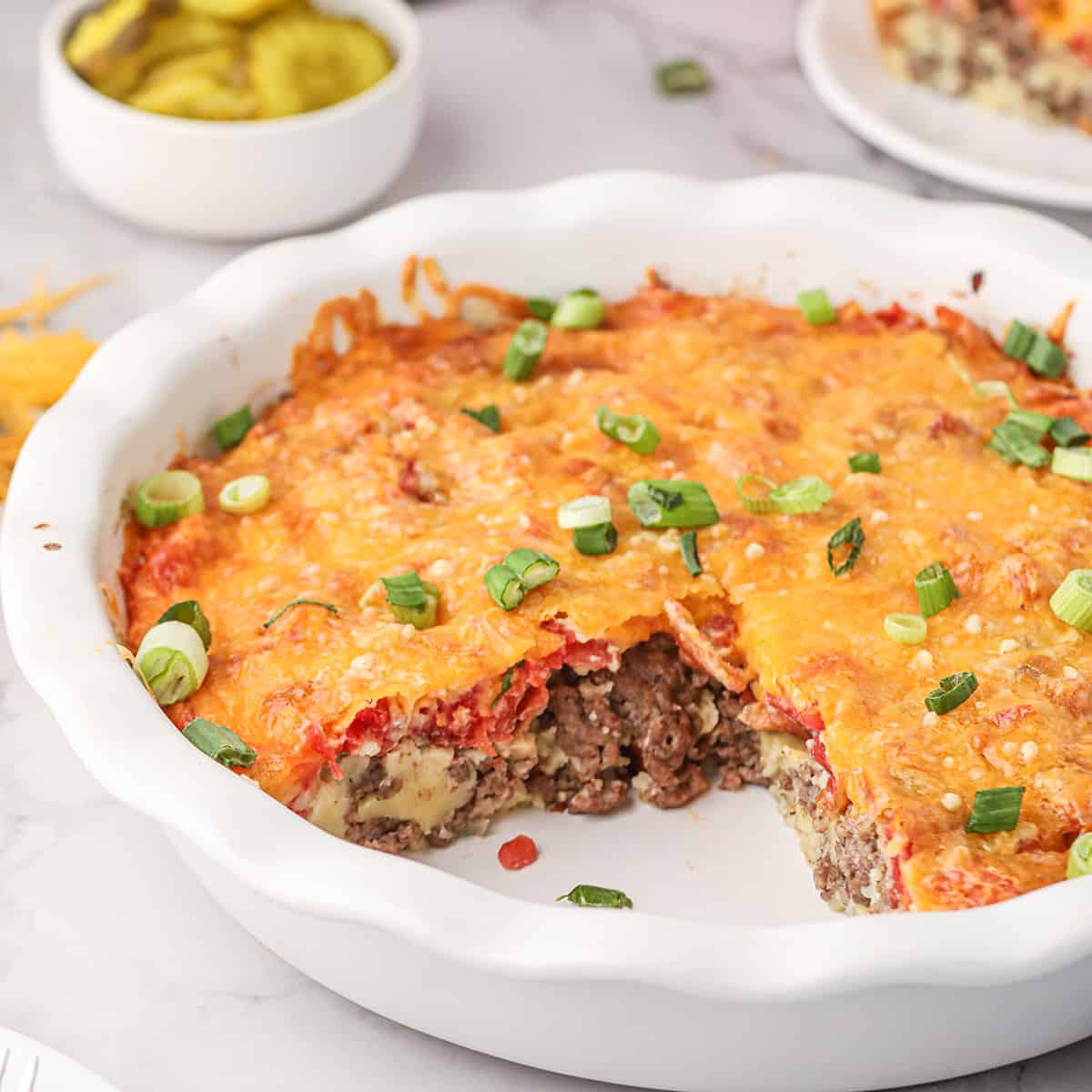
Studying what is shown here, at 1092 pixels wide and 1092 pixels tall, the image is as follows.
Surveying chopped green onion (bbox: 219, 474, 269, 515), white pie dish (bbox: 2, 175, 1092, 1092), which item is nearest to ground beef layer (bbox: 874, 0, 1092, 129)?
white pie dish (bbox: 2, 175, 1092, 1092)

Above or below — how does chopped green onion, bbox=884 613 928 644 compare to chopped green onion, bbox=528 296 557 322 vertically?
above

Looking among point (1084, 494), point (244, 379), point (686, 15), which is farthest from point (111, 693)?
point (686, 15)

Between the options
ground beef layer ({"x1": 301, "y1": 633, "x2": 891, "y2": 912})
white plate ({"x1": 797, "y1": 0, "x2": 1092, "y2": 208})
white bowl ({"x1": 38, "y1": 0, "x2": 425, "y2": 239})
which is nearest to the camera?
ground beef layer ({"x1": 301, "y1": 633, "x2": 891, "y2": 912})

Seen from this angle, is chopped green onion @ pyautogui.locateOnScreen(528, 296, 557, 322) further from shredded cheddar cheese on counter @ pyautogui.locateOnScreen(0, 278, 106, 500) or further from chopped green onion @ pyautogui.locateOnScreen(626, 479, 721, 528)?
shredded cheddar cheese on counter @ pyautogui.locateOnScreen(0, 278, 106, 500)

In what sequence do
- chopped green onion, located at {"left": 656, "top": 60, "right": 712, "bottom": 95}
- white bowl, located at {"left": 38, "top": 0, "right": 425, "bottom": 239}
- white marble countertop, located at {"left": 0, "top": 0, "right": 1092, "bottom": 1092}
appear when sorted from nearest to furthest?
white marble countertop, located at {"left": 0, "top": 0, "right": 1092, "bottom": 1092} → white bowl, located at {"left": 38, "top": 0, "right": 425, "bottom": 239} → chopped green onion, located at {"left": 656, "top": 60, "right": 712, "bottom": 95}

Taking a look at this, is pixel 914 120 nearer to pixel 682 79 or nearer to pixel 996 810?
pixel 682 79

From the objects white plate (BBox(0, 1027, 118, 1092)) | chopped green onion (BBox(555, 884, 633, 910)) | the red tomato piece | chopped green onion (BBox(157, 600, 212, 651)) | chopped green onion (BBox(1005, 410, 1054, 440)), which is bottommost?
the red tomato piece

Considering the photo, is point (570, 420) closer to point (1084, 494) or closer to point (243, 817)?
point (1084, 494)

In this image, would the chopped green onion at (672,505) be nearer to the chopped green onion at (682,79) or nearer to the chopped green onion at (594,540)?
the chopped green onion at (594,540)
